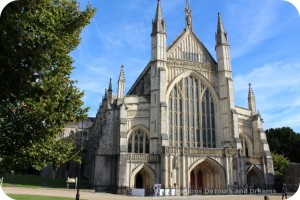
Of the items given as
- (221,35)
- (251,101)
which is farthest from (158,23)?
(251,101)

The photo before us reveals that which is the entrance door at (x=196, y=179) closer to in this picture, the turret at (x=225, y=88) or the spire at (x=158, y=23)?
the turret at (x=225, y=88)

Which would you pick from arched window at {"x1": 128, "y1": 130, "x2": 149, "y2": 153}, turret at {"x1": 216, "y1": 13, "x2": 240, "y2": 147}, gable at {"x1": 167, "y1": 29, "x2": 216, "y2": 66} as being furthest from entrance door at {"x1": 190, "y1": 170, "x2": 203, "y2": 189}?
gable at {"x1": 167, "y1": 29, "x2": 216, "y2": 66}

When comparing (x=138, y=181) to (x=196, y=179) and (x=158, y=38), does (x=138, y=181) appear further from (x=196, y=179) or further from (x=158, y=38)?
(x=158, y=38)

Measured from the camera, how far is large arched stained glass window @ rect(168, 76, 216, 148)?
41562 millimetres

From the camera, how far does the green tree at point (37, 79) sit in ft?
28.6

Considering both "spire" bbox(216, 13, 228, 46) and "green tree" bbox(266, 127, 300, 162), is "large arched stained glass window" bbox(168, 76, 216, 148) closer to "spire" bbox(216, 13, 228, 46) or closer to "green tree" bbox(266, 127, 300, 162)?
"spire" bbox(216, 13, 228, 46)

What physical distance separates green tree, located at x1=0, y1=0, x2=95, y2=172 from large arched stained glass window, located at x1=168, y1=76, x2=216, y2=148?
83.8 feet

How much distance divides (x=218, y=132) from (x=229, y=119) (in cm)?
233

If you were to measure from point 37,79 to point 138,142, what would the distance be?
99.0 ft

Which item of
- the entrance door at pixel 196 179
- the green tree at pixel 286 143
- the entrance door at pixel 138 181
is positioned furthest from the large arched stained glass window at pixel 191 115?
the green tree at pixel 286 143

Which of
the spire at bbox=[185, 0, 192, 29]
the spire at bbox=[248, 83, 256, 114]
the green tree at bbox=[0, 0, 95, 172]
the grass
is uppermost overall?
the spire at bbox=[185, 0, 192, 29]

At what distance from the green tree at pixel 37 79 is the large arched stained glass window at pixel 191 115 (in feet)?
83.8

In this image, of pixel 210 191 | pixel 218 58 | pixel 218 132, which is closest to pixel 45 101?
pixel 210 191

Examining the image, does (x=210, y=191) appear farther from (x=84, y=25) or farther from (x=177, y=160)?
(x=84, y=25)
